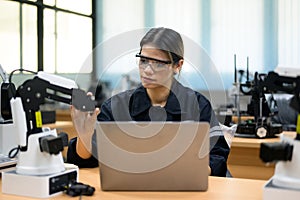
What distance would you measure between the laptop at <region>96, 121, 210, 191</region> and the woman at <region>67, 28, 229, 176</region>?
0.26m

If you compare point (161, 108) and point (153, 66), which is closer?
point (153, 66)

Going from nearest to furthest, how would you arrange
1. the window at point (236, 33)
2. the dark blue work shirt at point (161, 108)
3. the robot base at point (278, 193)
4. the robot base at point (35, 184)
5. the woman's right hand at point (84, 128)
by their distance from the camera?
the robot base at point (278, 193), the robot base at point (35, 184), the woman's right hand at point (84, 128), the dark blue work shirt at point (161, 108), the window at point (236, 33)

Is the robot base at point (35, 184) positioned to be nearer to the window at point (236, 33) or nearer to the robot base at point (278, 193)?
the robot base at point (278, 193)

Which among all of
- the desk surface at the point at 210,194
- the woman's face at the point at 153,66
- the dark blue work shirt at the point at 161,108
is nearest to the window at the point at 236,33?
the dark blue work shirt at the point at 161,108

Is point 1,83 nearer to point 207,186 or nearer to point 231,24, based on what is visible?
point 207,186

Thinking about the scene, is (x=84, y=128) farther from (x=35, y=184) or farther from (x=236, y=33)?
(x=236, y=33)

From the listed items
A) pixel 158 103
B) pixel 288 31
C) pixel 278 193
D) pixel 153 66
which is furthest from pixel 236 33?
pixel 278 193

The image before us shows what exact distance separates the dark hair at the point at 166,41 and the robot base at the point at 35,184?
0.65 meters

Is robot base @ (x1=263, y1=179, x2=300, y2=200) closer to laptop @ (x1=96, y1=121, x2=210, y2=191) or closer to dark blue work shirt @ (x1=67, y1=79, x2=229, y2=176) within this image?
laptop @ (x1=96, y1=121, x2=210, y2=191)

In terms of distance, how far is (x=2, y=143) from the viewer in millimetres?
1531

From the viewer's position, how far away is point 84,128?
145 cm

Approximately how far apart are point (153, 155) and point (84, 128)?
15.0 inches

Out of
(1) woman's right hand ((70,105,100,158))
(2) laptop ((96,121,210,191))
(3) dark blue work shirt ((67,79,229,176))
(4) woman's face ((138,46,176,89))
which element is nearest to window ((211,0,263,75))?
(3) dark blue work shirt ((67,79,229,176))

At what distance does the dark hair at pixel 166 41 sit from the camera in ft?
5.38
